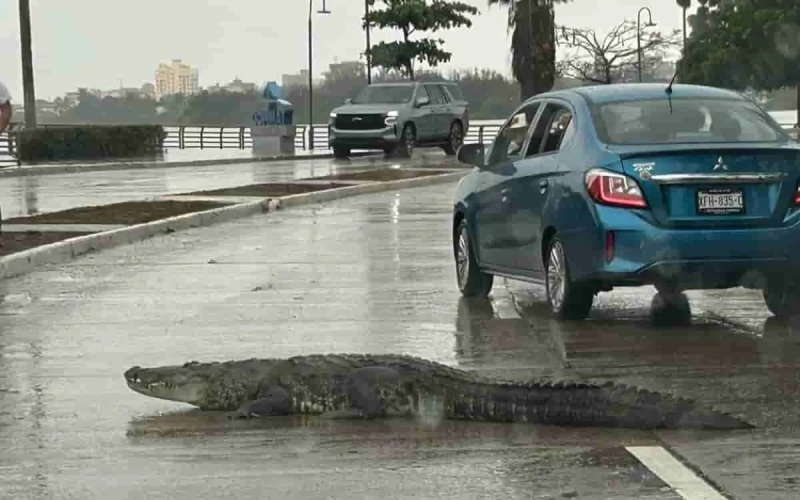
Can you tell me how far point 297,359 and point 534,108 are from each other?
185 inches

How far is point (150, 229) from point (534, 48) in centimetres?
2986

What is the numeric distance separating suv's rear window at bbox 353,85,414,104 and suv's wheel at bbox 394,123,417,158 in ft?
2.70

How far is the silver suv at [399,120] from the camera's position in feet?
134

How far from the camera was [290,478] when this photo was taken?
6.37 m

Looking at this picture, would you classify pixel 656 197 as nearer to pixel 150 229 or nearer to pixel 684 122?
pixel 684 122

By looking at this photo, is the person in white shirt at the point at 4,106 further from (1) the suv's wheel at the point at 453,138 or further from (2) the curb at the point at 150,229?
(1) the suv's wheel at the point at 453,138

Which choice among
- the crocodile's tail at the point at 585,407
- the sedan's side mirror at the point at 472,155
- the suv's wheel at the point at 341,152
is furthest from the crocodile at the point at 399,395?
the suv's wheel at the point at 341,152

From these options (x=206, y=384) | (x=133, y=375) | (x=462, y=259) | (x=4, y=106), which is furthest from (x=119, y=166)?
(x=206, y=384)

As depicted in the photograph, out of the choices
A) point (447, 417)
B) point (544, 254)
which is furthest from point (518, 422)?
point (544, 254)

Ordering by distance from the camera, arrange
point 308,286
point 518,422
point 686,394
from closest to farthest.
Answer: point 518,422
point 686,394
point 308,286

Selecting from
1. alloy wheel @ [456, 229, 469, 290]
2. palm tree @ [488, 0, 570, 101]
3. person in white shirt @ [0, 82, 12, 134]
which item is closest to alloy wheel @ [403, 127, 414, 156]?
palm tree @ [488, 0, 570, 101]

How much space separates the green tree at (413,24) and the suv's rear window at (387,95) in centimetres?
1162

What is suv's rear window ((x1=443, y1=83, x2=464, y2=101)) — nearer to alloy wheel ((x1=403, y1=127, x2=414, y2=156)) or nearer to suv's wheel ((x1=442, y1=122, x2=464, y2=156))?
suv's wheel ((x1=442, y1=122, x2=464, y2=156))

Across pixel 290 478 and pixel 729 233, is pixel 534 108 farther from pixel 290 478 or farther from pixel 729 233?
pixel 290 478
